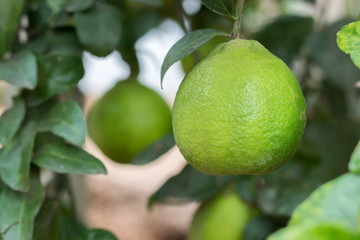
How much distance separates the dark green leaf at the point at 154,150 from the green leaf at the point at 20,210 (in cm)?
21

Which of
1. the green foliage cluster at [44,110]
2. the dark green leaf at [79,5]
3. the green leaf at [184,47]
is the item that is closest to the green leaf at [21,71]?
the green foliage cluster at [44,110]

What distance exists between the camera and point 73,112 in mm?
643

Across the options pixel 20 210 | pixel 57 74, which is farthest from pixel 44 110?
pixel 20 210

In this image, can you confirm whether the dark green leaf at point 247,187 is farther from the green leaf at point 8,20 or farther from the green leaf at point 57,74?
the green leaf at point 8,20

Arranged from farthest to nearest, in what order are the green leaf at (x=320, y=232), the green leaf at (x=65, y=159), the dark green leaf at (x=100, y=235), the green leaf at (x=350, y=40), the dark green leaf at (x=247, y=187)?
the dark green leaf at (x=247, y=187)
the dark green leaf at (x=100, y=235)
the green leaf at (x=65, y=159)
the green leaf at (x=350, y=40)
the green leaf at (x=320, y=232)

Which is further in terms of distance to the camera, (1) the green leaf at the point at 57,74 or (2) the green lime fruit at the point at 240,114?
(1) the green leaf at the point at 57,74

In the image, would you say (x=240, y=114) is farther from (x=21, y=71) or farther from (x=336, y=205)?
(x=21, y=71)

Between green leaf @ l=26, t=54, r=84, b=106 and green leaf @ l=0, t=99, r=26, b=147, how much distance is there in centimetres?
3

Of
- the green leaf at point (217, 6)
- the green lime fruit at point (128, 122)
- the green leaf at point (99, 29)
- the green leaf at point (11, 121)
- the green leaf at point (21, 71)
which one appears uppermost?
the green leaf at point (217, 6)

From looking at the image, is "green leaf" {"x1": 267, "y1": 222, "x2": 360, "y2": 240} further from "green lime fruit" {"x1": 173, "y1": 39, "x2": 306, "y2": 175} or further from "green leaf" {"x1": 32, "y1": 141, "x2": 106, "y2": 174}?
"green leaf" {"x1": 32, "y1": 141, "x2": 106, "y2": 174}

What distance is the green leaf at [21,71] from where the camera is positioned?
65 cm

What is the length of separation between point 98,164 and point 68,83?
6.7 inches

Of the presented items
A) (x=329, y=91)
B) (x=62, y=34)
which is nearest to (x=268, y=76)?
(x=62, y=34)

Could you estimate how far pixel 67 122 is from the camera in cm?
64
